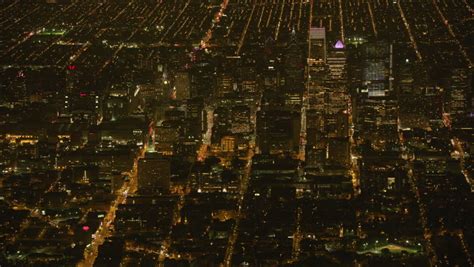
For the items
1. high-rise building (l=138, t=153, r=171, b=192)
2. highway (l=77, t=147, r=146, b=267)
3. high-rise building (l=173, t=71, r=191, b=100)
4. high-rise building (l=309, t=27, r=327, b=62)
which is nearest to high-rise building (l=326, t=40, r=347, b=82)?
high-rise building (l=309, t=27, r=327, b=62)

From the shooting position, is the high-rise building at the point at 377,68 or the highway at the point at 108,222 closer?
the highway at the point at 108,222

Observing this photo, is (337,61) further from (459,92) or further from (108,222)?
(108,222)

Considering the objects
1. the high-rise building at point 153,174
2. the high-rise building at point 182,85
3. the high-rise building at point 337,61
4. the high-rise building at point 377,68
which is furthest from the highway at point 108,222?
the high-rise building at point 337,61

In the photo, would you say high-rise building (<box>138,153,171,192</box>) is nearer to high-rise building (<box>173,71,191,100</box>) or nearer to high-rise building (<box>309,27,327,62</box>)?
high-rise building (<box>173,71,191,100</box>)

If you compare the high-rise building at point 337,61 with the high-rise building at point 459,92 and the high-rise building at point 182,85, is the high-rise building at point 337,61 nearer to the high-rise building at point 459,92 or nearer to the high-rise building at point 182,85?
the high-rise building at point 459,92

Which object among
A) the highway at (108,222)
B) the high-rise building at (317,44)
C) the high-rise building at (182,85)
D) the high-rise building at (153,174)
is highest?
the high-rise building at (317,44)

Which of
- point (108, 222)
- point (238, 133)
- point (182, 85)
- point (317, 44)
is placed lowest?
point (108, 222)

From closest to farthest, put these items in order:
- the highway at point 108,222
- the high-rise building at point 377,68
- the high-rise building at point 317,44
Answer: the highway at point 108,222 < the high-rise building at point 377,68 < the high-rise building at point 317,44

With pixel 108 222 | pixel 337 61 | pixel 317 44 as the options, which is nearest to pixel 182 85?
pixel 337 61
